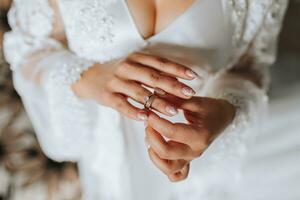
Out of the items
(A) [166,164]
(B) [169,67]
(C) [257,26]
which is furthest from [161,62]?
(C) [257,26]

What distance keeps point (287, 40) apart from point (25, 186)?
2.57 feet

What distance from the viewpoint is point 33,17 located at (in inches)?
27.8

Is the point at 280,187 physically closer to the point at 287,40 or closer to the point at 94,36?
the point at 287,40

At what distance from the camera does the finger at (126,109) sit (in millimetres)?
529

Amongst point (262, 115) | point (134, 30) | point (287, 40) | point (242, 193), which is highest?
point (134, 30)

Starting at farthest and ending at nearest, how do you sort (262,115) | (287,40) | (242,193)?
(287,40) → (242,193) → (262,115)

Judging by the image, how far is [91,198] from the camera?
0.91 meters

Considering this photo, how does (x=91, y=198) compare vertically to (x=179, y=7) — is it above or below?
below

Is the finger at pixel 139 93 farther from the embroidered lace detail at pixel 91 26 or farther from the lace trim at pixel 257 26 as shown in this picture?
the lace trim at pixel 257 26

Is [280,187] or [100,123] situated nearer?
[100,123]

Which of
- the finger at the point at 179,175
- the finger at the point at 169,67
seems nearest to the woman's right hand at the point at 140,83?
the finger at the point at 169,67

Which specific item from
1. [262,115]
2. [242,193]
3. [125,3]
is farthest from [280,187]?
[125,3]

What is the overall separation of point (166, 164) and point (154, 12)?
0.24m

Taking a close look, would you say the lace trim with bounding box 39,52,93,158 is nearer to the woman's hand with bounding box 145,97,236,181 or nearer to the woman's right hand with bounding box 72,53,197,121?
the woman's right hand with bounding box 72,53,197,121
